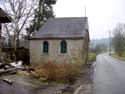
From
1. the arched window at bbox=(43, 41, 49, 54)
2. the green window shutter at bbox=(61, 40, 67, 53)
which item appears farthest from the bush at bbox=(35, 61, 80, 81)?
the arched window at bbox=(43, 41, 49, 54)

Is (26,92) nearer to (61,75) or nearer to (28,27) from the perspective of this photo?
(61,75)

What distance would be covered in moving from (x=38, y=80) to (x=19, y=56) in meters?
19.3

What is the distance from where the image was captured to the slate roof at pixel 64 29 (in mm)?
39494

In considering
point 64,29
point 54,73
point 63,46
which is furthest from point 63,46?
point 54,73

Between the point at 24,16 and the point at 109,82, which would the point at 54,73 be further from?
the point at 24,16

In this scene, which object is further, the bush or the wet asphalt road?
the bush

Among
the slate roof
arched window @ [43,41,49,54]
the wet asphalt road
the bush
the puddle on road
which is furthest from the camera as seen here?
arched window @ [43,41,49,54]

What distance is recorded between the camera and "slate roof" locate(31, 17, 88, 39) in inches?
1555

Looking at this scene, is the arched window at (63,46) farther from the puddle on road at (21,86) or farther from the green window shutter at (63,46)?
the puddle on road at (21,86)

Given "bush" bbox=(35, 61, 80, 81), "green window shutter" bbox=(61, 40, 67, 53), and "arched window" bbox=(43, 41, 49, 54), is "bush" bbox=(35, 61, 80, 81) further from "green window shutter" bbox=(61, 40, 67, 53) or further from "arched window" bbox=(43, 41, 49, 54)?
"arched window" bbox=(43, 41, 49, 54)

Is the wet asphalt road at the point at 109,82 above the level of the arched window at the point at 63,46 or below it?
below

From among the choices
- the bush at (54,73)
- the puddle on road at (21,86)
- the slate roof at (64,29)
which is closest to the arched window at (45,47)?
the slate roof at (64,29)

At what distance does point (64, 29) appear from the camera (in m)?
40.8

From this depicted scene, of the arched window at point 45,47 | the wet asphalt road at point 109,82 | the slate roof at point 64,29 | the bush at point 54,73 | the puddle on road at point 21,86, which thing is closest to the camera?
the puddle on road at point 21,86
